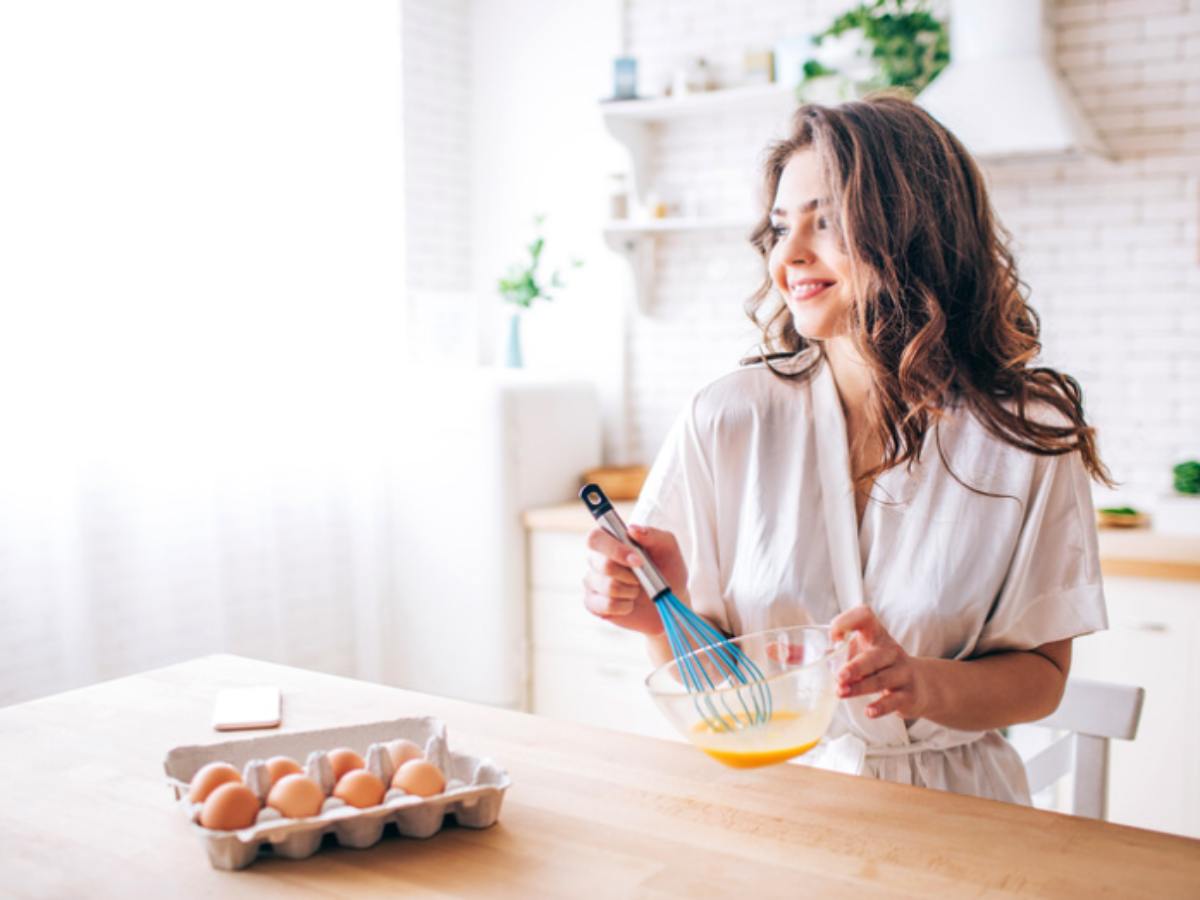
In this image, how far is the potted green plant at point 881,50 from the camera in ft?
10.6

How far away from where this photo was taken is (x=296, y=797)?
114 centimetres

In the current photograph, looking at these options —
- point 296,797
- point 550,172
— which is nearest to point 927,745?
point 296,797

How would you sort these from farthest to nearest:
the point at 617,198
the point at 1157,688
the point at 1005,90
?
the point at 617,198, the point at 1005,90, the point at 1157,688

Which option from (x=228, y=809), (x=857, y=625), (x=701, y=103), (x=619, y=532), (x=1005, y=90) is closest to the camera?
(x=228, y=809)

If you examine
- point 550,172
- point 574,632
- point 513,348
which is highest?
point 550,172

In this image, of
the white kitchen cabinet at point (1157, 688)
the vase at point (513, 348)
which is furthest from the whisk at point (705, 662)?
the vase at point (513, 348)

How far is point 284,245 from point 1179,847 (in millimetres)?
2965

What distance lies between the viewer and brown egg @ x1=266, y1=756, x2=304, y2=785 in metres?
1.18

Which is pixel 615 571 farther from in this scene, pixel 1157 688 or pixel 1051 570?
pixel 1157 688

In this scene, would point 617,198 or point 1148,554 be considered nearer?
point 1148,554

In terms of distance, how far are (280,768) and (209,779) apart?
7 centimetres

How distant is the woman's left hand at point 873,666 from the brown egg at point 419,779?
408mm

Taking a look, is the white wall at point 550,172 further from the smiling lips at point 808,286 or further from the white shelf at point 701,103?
the smiling lips at point 808,286

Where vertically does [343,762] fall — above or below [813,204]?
below
